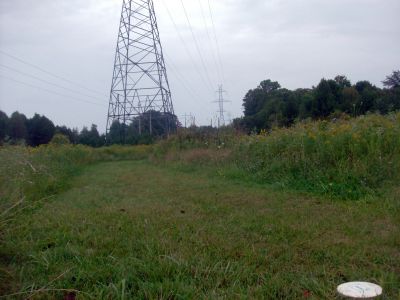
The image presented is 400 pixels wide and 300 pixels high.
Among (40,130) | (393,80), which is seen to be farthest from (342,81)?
(40,130)

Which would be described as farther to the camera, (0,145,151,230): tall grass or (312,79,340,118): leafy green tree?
(312,79,340,118): leafy green tree

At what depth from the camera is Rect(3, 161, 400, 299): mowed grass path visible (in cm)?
227

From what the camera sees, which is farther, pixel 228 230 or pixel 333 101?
pixel 333 101

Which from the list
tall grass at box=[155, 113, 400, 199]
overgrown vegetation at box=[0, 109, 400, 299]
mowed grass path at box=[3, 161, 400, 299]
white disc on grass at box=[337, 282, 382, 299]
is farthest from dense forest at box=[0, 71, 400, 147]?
white disc on grass at box=[337, 282, 382, 299]

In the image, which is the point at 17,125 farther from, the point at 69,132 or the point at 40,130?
the point at 69,132

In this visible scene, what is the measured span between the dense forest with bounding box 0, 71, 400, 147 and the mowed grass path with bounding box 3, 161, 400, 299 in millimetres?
10993

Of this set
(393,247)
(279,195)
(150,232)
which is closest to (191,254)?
(150,232)

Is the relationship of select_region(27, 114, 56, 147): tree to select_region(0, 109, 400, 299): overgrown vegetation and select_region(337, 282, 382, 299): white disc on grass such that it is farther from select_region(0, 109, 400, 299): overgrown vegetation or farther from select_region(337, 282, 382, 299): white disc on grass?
select_region(337, 282, 382, 299): white disc on grass

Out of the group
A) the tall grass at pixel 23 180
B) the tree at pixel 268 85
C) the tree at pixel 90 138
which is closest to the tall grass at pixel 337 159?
the tall grass at pixel 23 180

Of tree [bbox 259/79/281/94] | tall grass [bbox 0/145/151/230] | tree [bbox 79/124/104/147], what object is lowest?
tall grass [bbox 0/145/151/230]

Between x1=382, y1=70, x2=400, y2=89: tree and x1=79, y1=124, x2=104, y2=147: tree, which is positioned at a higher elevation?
x1=382, y1=70, x2=400, y2=89: tree

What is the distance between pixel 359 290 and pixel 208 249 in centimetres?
118

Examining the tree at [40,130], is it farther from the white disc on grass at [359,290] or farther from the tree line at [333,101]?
the white disc on grass at [359,290]

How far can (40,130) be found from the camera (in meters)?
26.2
